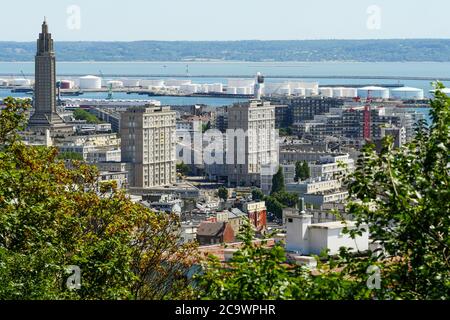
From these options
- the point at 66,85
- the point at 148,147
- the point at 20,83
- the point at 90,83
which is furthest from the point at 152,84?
the point at 148,147

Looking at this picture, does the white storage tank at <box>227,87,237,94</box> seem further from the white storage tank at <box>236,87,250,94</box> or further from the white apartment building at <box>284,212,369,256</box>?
the white apartment building at <box>284,212,369,256</box>

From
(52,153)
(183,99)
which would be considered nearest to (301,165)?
(52,153)

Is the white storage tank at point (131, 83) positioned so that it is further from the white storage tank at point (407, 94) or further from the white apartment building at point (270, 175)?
the white apartment building at point (270, 175)

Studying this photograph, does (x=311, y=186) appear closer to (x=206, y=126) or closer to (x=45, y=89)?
(x=45, y=89)

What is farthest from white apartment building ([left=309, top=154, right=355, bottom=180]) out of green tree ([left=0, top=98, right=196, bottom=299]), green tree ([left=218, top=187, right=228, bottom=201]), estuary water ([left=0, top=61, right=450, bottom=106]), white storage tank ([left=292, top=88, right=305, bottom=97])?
estuary water ([left=0, top=61, right=450, bottom=106])

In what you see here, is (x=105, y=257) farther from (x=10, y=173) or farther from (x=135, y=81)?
(x=135, y=81)
